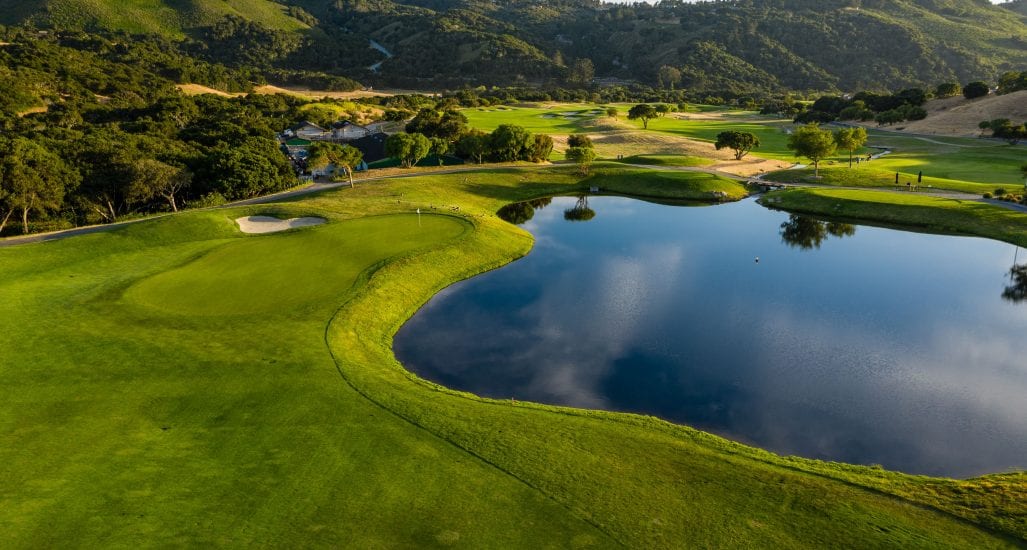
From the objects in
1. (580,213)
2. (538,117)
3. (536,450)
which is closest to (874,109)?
(538,117)

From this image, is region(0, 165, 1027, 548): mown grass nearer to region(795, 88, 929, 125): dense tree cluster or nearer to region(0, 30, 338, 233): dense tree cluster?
region(0, 30, 338, 233): dense tree cluster

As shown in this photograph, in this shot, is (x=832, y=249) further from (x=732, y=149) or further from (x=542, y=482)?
(x=732, y=149)

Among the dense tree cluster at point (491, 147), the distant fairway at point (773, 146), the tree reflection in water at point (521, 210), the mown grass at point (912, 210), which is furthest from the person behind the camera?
the dense tree cluster at point (491, 147)

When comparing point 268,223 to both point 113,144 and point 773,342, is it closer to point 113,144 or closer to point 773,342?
point 113,144

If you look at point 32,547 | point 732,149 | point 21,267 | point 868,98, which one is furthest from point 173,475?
point 868,98

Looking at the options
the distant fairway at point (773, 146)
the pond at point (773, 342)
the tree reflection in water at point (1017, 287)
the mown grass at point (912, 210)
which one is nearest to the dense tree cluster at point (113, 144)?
the pond at point (773, 342)

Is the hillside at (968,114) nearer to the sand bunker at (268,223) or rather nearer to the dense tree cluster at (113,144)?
the sand bunker at (268,223)

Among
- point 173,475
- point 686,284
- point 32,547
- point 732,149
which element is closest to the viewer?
point 32,547

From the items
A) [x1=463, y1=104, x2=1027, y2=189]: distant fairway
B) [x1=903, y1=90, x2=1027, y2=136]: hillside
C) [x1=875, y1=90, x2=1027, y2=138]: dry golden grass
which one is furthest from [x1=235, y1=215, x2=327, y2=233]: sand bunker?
[x1=903, y1=90, x2=1027, y2=136]: hillside
